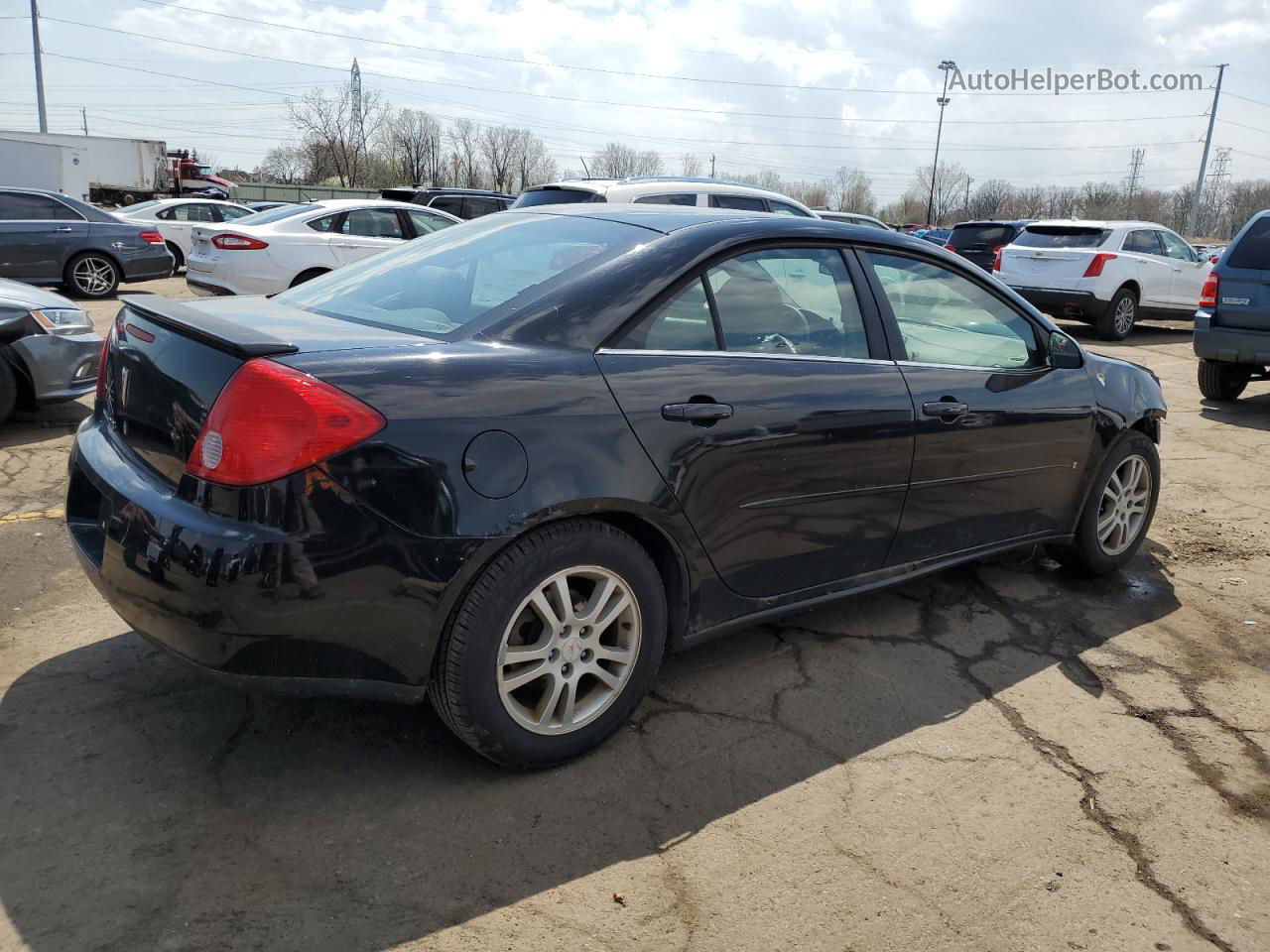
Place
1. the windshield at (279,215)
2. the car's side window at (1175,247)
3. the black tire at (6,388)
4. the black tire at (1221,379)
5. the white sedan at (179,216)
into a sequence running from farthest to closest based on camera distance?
the white sedan at (179,216) → the car's side window at (1175,247) → the windshield at (279,215) → the black tire at (1221,379) → the black tire at (6,388)

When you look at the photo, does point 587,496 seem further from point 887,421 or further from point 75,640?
point 75,640

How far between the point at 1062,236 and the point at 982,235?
404 centimetres

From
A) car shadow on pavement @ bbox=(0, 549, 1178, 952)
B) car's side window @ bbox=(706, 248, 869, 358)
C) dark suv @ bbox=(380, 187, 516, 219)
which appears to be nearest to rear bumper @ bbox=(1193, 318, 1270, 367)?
car shadow on pavement @ bbox=(0, 549, 1178, 952)

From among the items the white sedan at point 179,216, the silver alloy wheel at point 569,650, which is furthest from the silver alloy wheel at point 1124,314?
the white sedan at point 179,216

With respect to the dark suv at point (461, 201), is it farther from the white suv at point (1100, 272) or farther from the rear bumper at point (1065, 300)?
the rear bumper at point (1065, 300)

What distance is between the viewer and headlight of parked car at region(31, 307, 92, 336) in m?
6.08

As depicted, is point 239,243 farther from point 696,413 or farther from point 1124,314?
point 1124,314

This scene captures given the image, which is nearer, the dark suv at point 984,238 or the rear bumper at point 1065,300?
the rear bumper at point 1065,300

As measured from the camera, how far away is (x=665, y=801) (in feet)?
8.86

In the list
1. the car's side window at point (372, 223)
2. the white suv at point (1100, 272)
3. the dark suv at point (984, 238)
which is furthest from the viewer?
the dark suv at point (984, 238)

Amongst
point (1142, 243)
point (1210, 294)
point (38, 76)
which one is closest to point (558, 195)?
point (1210, 294)

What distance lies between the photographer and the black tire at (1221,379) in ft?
30.7

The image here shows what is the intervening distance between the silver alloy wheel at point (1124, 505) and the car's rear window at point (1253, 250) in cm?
537

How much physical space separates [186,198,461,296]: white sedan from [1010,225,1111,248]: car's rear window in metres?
8.85
